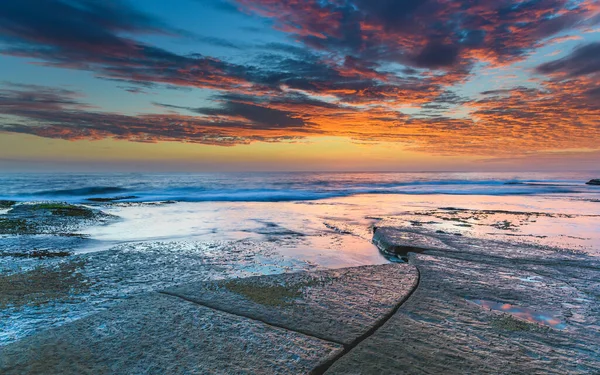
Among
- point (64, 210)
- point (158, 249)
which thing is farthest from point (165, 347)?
point (64, 210)

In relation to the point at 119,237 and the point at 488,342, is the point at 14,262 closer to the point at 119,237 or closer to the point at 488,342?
the point at 119,237

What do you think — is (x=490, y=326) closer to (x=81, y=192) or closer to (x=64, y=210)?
(x=64, y=210)

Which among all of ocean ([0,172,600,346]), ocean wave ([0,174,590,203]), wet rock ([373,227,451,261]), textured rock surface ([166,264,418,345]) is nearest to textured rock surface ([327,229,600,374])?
textured rock surface ([166,264,418,345])

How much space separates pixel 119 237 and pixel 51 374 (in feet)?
24.7

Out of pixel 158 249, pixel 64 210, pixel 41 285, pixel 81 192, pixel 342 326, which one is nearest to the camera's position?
pixel 342 326

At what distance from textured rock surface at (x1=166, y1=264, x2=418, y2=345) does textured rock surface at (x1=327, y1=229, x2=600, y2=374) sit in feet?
0.80

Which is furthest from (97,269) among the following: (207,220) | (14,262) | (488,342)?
(207,220)

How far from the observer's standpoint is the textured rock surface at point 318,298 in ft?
11.9

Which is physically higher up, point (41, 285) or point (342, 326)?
point (342, 326)

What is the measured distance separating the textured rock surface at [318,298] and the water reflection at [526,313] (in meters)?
0.95

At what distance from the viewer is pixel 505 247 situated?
755 cm

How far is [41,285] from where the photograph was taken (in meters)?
4.89

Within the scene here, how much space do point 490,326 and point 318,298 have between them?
1.96 meters

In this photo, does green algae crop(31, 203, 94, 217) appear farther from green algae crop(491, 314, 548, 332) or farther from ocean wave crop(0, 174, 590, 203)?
green algae crop(491, 314, 548, 332)
